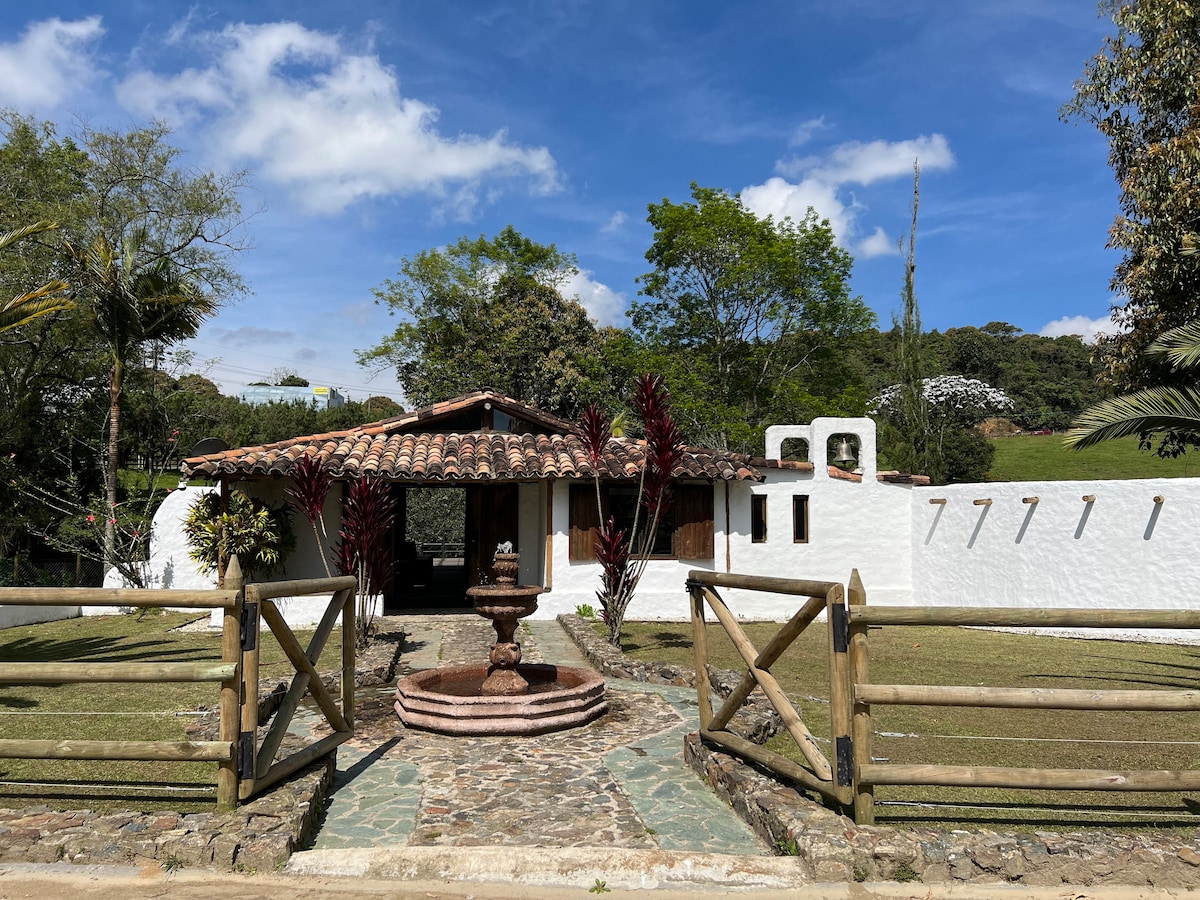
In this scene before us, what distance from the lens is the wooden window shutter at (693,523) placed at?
51.8 feet

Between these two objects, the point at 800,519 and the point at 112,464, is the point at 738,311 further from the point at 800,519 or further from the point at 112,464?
the point at 112,464

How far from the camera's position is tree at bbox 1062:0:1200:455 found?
1235 cm

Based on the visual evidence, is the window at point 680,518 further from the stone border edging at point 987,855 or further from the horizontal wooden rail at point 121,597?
the stone border edging at point 987,855

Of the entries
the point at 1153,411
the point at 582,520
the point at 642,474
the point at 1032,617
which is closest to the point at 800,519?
the point at 582,520

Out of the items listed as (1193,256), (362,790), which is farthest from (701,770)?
(1193,256)

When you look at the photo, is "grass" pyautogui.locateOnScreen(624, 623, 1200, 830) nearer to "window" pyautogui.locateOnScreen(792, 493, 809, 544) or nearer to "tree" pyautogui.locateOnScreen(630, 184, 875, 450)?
"window" pyautogui.locateOnScreen(792, 493, 809, 544)

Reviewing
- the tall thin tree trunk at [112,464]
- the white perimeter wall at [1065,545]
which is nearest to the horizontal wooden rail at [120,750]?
the tall thin tree trunk at [112,464]

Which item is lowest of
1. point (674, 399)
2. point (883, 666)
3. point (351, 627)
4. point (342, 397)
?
point (883, 666)

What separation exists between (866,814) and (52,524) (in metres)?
19.4

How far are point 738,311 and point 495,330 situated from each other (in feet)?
29.5

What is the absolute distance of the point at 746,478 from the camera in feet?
50.9

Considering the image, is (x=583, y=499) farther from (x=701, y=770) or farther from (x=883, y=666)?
(x=701, y=770)

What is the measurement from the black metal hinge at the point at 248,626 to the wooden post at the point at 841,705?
3.15 meters

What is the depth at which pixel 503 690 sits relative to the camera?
734 centimetres
